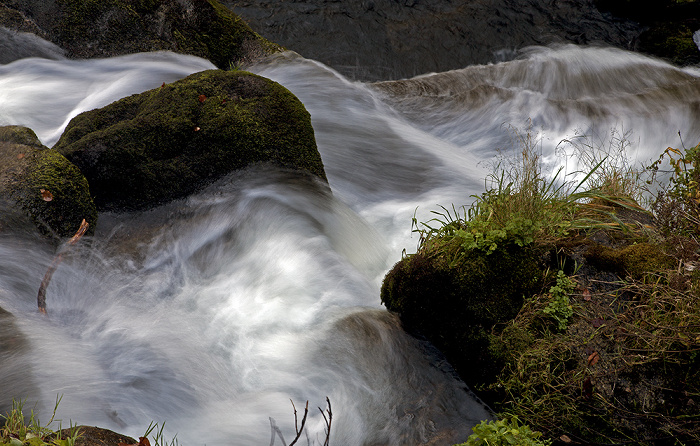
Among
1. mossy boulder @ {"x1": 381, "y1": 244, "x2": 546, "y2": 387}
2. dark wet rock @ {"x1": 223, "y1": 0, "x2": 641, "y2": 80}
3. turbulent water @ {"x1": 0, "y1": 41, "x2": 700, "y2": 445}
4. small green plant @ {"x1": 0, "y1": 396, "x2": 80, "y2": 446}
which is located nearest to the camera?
small green plant @ {"x1": 0, "y1": 396, "x2": 80, "y2": 446}

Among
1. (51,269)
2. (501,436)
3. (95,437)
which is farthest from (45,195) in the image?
(501,436)

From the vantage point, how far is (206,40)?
877 cm

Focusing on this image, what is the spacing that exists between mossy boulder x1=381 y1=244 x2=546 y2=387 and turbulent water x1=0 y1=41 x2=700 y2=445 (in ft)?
0.70

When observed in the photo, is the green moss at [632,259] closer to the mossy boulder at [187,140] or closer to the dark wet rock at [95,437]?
the mossy boulder at [187,140]

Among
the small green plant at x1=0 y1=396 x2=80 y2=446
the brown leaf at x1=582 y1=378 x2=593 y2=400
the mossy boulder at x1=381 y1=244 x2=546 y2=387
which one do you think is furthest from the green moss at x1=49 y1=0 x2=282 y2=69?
the brown leaf at x1=582 y1=378 x2=593 y2=400

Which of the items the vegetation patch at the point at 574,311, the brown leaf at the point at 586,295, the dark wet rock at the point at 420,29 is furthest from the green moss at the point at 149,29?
the brown leaf at the point at 586,295

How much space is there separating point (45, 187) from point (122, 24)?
14.5 ft

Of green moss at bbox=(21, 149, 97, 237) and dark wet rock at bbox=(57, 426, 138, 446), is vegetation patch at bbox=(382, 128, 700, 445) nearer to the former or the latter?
dark wet rock at bbox=(57, 426, 138, 446)

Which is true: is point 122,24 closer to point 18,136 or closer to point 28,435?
point 18,136

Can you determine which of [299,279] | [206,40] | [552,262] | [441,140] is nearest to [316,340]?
[299,279]

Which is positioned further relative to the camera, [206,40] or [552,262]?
[206,40]

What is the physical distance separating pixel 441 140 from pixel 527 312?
15.9ft

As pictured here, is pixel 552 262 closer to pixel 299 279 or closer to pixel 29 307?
pixel 299 279

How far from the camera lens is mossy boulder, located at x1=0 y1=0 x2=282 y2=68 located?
8109 mm
